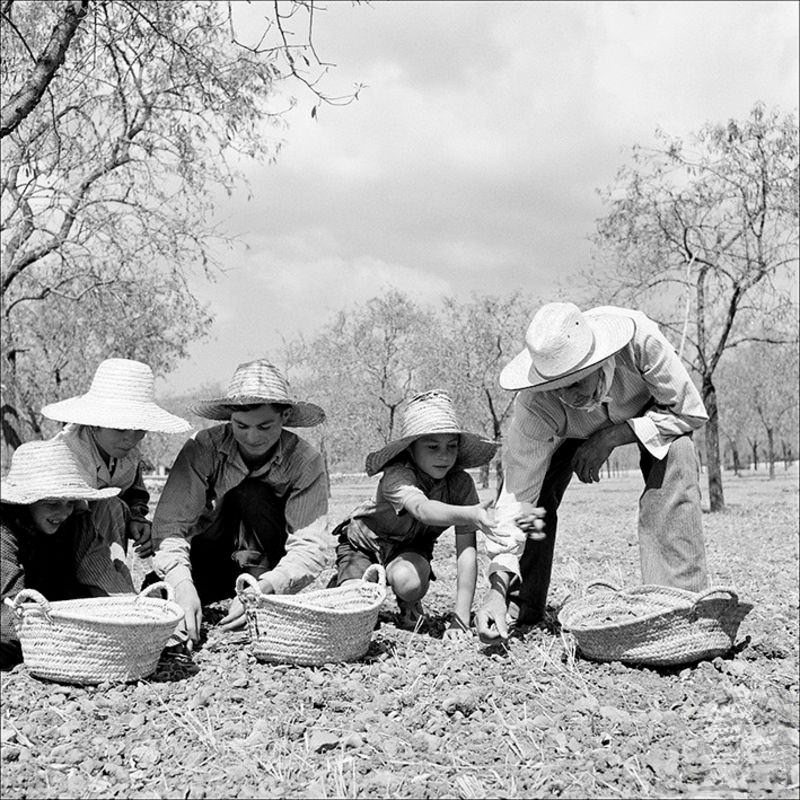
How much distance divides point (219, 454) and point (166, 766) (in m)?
1.83

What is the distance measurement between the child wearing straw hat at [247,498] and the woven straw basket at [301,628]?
315mm

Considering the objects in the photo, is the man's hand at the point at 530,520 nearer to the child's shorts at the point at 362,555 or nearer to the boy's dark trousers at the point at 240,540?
the child's shorts at the point at 362,555

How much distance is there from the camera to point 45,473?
351 centimetres

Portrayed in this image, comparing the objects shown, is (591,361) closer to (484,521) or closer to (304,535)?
(484,521)

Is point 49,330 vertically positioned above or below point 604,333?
above

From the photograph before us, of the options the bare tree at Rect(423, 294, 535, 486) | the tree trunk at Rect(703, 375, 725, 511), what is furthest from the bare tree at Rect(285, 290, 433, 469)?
the tree trunk at Rect(703, 375, 725, 511)

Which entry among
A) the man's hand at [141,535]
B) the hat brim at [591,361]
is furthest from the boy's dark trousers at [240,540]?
the hat brim at [591,361]

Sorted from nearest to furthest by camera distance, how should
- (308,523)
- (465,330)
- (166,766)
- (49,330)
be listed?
(166,766) → (308,523) → (49,330) → (465,330)

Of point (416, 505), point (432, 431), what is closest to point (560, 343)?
point (432, 431)

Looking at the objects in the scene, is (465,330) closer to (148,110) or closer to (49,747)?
(148,110)

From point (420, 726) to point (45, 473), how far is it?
1745 mm

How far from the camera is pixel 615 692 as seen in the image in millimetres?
3170

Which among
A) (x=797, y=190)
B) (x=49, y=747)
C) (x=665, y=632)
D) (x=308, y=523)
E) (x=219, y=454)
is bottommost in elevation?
(x=49, y=747)

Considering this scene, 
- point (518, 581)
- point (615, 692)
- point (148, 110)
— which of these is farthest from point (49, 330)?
point (615, 692)
